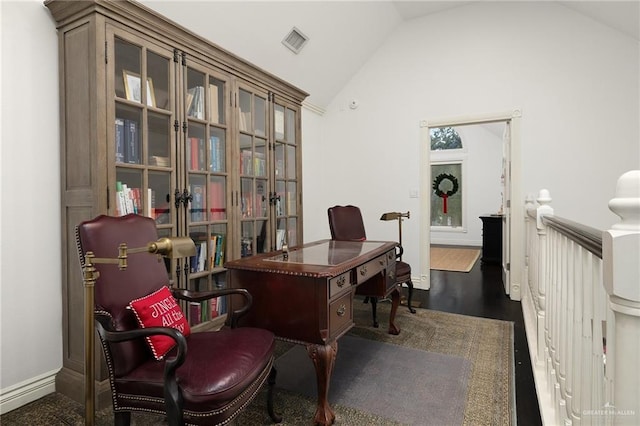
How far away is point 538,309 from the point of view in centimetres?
226

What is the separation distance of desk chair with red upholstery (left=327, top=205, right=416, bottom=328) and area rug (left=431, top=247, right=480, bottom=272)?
2582 mm

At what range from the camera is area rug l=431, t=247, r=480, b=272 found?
581 cm

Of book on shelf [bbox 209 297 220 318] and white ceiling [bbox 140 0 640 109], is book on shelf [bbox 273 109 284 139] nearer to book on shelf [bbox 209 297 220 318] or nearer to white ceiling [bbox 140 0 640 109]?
white ceiling [bbox 140 0 640 109]

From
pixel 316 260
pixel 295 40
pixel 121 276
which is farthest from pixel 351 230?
pixel 121 276

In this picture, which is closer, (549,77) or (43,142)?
(43,142)

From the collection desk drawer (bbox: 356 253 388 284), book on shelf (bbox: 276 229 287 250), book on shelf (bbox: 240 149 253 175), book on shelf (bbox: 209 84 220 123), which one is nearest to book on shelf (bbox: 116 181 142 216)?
book on shelf (bbox: 209 84 220 123)

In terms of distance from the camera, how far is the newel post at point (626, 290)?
0.68m

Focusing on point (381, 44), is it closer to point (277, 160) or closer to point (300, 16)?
point (300, 16)

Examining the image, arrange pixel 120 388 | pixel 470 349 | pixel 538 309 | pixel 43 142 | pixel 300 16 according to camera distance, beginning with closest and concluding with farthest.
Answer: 1. pixel 120 388
2. pixel 43 142
3. pixel 538 309
4. pixel 470 349
5. pixel 300 16

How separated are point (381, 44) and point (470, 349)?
3.69 meters

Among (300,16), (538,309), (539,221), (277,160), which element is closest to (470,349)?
(538,309)

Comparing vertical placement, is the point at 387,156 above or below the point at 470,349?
→ above

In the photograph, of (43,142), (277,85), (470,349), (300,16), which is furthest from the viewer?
(277,85)

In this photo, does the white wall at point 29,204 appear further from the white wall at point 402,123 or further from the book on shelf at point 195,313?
the book on shelf at point 195,313
